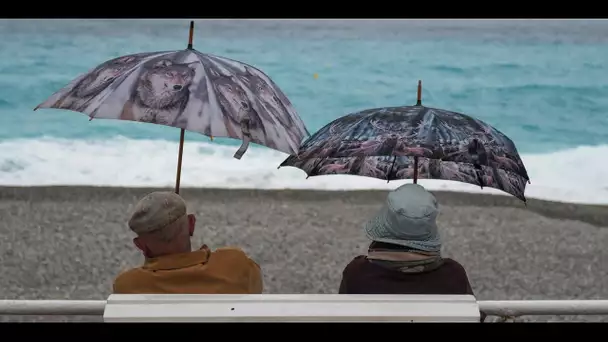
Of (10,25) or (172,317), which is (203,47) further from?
(172,317)

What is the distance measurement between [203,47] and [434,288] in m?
7.85

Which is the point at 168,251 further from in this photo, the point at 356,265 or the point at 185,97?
the point at 185,97

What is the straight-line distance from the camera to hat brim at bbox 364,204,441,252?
1.95 meters

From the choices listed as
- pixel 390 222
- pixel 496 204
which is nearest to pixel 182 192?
pixel 496 204

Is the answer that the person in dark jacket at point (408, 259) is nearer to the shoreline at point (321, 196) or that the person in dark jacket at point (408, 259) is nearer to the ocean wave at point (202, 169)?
the shoreline at point (321, 196)

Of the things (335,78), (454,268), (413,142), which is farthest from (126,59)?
(335,78)

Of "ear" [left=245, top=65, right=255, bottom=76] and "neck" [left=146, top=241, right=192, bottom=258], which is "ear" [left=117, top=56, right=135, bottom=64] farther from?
"neck" [left=146, top=241, right=192, bottom=258]

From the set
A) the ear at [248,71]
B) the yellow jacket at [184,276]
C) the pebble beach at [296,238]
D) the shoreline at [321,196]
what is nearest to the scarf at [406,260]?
the yellow jacket at [184,276]

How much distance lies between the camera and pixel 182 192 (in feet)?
21.5

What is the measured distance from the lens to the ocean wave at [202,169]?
686cm

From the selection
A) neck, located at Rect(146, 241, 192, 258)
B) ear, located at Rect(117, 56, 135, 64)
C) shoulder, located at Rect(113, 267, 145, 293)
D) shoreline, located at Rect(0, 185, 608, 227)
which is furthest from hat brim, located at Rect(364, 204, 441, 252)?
shoreline, located at Rect(0, 185, 608, 227)

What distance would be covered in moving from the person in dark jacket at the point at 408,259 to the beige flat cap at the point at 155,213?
439mm

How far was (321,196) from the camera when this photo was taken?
20.8 ft

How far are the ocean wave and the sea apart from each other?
28 millimetres
